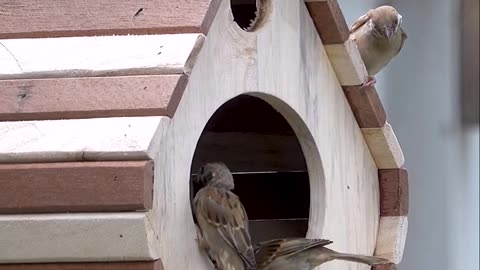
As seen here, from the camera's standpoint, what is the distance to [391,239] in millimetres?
1592

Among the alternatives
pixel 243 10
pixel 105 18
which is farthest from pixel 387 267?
pixel 105 18

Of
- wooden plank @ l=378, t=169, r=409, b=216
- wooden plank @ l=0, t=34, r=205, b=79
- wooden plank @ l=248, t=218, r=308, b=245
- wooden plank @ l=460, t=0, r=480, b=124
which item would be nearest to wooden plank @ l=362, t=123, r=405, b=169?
wooden plank @ l=378, t=169, r=409, b=216

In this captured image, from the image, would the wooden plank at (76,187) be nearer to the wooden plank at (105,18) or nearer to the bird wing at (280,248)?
the wooden plank at (105,18)

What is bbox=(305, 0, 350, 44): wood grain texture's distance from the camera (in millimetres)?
1381

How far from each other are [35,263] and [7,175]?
0.26 ft

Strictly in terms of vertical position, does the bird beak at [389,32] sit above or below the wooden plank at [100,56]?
above

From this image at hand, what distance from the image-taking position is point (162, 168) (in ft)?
3.38

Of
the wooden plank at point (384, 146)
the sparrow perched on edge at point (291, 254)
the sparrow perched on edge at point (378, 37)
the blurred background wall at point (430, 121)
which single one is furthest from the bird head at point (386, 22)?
the sparrow perched on edge at point (291, 254)

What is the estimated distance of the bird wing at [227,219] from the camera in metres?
1.15

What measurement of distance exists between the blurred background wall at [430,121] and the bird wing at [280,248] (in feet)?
3.77

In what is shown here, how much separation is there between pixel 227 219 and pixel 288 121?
272 millimetres

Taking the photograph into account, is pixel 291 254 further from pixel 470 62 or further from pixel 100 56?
pixel 470 62

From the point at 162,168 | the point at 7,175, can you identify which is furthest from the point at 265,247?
the point at 7,175

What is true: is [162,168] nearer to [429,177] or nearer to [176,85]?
[176,85]
